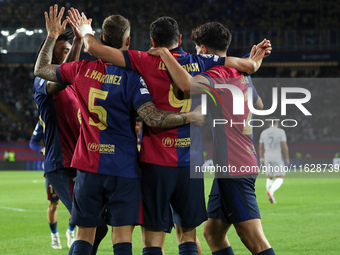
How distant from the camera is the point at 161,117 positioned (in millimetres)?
4113

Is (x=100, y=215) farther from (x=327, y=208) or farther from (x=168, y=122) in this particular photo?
(x=327, y=208)

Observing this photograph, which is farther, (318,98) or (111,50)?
(318,98)

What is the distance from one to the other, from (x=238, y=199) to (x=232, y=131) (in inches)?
22.5

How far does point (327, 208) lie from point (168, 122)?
9.06 m

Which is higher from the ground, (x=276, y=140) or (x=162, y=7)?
(x=162, y=7)

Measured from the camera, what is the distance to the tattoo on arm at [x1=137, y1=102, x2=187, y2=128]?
4.09 meters

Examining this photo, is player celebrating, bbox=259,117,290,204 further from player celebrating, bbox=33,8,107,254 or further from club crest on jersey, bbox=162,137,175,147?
club crest on jersey, bbox=162,137,175,147

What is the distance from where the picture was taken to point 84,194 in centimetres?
423

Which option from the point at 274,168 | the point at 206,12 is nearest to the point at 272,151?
the point at 274,168

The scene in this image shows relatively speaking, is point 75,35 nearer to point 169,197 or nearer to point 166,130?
point 166,130

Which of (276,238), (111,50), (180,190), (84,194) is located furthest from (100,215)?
(276,238)

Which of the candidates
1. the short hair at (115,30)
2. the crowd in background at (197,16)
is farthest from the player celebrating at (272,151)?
the crowd in background at (197,16)

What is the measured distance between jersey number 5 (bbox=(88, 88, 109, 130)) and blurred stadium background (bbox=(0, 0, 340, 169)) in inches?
1180

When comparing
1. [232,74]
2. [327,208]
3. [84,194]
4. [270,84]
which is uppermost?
[270,84]
